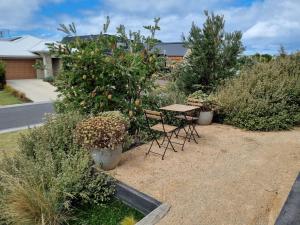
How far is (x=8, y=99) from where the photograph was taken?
633 inches

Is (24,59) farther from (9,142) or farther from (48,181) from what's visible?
(48,181)

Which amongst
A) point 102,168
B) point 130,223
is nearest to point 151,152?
point 102,168

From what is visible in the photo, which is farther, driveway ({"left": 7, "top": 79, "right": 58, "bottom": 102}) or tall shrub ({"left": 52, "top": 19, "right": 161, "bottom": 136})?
driveway ({"left": 7, "top": 79, "right": 58, "bottom": 102})

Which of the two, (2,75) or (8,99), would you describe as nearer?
(8,99)

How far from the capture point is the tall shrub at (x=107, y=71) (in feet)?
17.1

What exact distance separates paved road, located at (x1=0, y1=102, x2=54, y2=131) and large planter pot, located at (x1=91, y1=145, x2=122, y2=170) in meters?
6.54

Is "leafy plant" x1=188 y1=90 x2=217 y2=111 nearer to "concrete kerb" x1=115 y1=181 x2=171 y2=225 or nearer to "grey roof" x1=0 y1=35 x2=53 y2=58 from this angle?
"concrete kerb" x1=115 y1=181 x2=171 y2=225

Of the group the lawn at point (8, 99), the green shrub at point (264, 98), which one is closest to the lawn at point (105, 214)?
the green shrub at point (264, 98)

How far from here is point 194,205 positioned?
318 cm

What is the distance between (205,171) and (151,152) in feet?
4.18

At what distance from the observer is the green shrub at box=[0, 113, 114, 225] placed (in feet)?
9.86

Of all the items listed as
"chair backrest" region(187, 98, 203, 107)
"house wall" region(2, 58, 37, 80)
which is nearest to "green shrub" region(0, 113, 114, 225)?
"chair backrest" region(187, 98, 203, 107)

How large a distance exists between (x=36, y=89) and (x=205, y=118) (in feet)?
53.9

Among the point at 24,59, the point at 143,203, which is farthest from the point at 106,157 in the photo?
the point at 24,59
